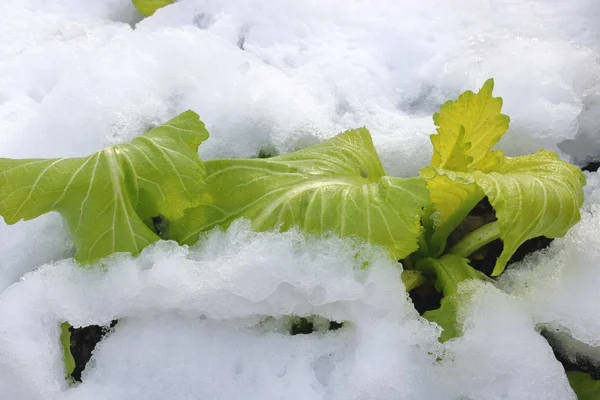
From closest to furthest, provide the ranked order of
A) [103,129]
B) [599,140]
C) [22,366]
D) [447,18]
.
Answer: [22,366], [103,129], [599,140], [447,18]

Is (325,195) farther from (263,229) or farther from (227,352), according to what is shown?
(227,352)

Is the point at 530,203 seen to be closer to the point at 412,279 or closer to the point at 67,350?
the point at 412,279

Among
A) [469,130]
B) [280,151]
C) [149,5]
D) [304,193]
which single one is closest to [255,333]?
[304,193]

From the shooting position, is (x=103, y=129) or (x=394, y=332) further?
(x=103, y=129)

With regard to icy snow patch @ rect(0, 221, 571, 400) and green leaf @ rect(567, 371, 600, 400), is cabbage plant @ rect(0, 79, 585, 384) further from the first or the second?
green leaf @ rect(567, 371, 600, 400)

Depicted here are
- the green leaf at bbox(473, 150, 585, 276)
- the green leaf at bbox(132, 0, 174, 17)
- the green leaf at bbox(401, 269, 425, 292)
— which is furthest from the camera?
the green leaf at bbox(132, 0, 174, 17)

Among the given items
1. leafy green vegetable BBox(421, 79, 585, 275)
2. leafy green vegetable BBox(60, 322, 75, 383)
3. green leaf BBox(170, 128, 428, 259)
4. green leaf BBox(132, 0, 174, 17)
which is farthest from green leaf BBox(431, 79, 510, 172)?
green leaf BBox(132, 0, 174, 17)

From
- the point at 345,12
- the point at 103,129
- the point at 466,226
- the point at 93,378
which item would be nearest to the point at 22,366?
the point at 93,378
